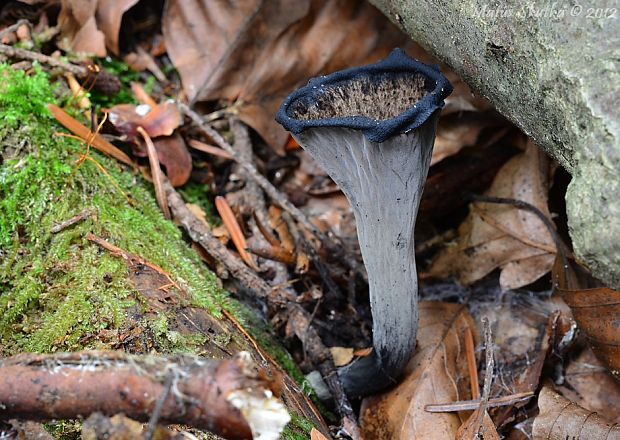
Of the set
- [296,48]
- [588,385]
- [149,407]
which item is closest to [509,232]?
[588,385]

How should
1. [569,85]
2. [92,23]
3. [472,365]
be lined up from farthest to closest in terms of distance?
1. [92,23]
2. [472,365]
3. [569,85]

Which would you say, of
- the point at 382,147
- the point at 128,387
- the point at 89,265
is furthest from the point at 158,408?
the point at 89,265

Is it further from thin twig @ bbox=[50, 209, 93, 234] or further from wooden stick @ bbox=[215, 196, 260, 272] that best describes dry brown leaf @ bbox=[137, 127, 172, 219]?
thin twig @ bbox=[50, 209, 93, 234]

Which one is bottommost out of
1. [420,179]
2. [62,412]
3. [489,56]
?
[62,412]

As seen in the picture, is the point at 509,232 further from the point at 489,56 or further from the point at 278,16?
the point at 278,16

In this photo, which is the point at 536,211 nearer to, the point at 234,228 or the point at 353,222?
the point at 353,222

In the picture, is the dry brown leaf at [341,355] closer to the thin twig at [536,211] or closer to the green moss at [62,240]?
the green moss at [62,240]
